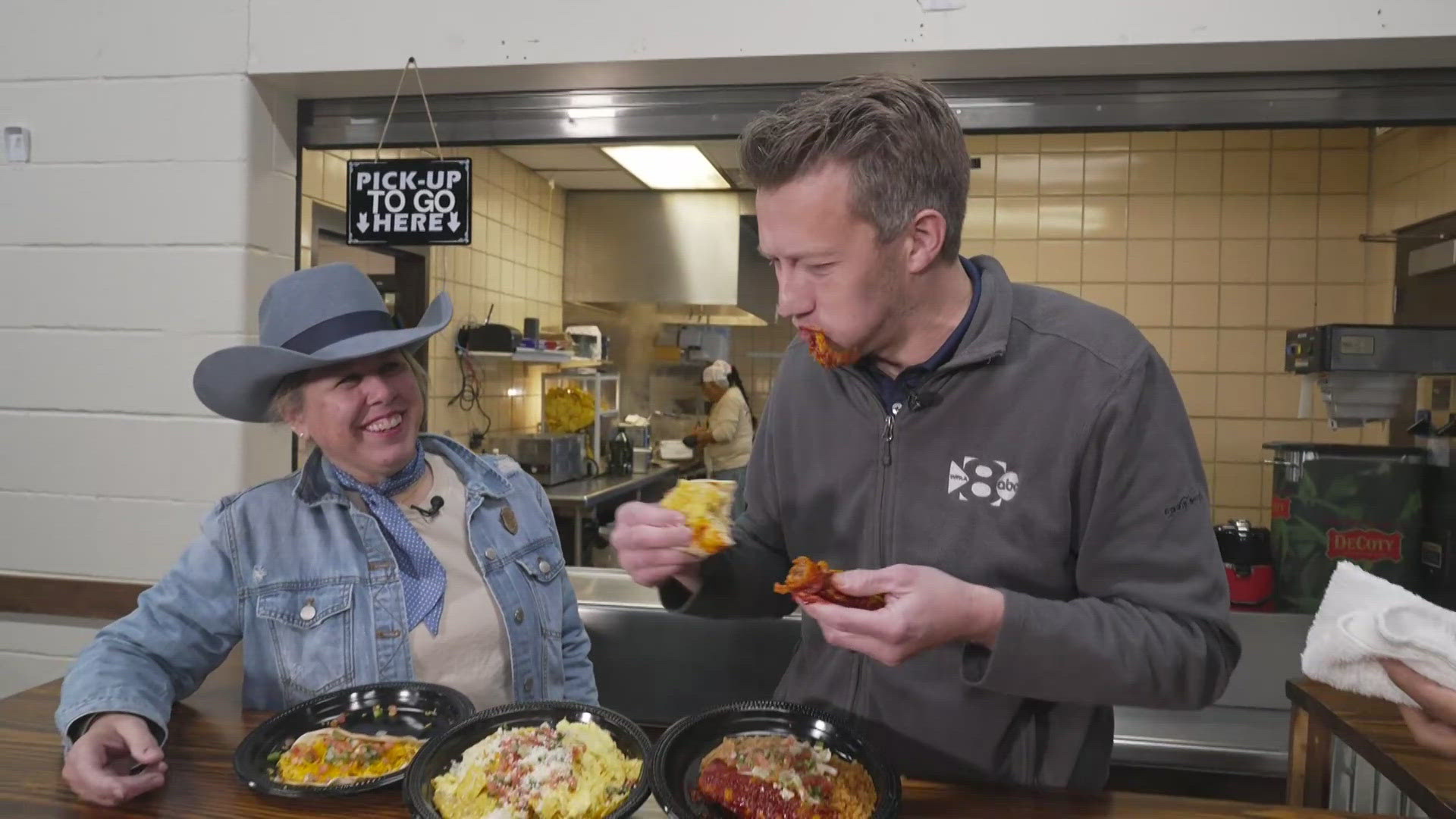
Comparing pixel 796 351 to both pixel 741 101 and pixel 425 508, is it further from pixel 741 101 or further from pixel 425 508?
pixel 741 101

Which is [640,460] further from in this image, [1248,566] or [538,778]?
[538,778]

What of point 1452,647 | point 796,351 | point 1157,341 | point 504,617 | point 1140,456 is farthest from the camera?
point 1157,341

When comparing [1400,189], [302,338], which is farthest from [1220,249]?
[302,338]

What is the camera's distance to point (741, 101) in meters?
2.83

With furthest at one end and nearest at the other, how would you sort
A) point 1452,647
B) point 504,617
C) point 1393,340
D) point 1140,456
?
1. point 1393,340
2. point 504,617
3. point 1140,456
4. point 1452,647

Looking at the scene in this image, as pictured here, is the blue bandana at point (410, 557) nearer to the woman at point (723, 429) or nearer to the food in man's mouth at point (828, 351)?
the food in man's mouth at point (828, 351)

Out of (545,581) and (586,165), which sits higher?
(586,165)

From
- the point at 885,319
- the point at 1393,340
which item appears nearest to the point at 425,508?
the point at 885,319

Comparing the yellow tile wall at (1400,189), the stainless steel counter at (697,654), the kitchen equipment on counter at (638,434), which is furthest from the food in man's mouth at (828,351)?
the kitchen equipment on counter at (638,434)

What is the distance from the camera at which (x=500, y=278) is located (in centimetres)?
597

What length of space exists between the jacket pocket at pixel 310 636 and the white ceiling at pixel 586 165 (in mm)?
3689

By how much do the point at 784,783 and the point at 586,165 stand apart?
552cm

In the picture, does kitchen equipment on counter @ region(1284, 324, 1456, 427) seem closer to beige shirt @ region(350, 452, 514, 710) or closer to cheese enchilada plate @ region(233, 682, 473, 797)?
beige shirt @ region(350, 452, 514, 710)

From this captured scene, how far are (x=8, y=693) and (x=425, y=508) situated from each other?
89.3 inches
